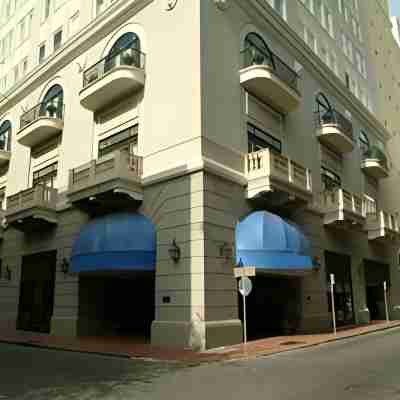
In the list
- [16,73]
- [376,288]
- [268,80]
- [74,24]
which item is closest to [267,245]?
[268,80]

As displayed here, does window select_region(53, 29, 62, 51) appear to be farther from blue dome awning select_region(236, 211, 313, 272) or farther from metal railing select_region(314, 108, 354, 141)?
blue dome awning select_region(236, 211, 313, 272)

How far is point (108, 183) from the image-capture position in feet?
60.6

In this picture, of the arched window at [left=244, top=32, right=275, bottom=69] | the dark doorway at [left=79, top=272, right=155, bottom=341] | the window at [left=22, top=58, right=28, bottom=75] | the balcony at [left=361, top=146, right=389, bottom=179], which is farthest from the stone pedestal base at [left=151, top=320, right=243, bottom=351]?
the window at [left=22, top=58, right=28, bottom=75]

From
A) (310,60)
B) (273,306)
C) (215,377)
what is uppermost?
(310,60)

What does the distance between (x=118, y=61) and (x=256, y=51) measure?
6456mm

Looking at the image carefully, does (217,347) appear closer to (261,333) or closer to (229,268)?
(229,268)

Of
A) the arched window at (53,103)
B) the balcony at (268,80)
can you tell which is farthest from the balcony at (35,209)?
the balcony at (268,80)

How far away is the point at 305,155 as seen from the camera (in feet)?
80.2

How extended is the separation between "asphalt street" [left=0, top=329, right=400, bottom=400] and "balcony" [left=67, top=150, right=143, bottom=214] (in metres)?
Answer: 6.73

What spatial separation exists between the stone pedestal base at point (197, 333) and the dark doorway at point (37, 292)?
8515mm

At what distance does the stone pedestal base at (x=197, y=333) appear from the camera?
15539 millimetres

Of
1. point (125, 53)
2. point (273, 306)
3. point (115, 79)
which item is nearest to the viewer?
point (115, 79)

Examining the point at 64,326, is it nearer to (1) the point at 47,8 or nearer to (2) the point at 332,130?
(2) the point at 332,130

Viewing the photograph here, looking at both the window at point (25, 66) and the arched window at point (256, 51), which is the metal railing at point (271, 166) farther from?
the window at point (25, 66)
